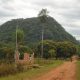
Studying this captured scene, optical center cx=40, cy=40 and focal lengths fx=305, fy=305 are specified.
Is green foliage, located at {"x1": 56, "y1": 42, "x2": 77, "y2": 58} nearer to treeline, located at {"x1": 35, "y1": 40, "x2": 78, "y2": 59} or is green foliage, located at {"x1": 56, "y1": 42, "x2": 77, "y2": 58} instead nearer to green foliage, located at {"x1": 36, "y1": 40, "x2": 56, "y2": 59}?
treeline, located at {"x1": 35, "y1": 40, "x2": 78, "y2": 59}

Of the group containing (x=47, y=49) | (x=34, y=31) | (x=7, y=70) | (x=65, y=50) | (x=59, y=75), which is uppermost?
(x=34, y=31)

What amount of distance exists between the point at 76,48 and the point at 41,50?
1202 cm

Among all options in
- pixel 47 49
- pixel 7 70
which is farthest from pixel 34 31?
pixel 7 70

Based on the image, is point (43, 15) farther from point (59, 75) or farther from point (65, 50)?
point (59, 75)

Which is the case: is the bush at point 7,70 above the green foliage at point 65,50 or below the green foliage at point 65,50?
below

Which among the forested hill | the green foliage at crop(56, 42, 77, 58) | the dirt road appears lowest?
the dirt road

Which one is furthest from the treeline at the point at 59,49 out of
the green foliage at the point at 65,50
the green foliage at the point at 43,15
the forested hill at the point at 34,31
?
the forested hill at the point at 34,31

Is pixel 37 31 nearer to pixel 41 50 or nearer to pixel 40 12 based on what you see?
pixel 41 50

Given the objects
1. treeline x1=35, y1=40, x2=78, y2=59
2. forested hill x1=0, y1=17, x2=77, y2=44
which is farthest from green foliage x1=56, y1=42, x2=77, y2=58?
forested hill x1=0, y1=17, x2=77, y2=44

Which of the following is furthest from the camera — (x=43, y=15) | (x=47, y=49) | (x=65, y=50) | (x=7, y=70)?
(x=65, y=50)

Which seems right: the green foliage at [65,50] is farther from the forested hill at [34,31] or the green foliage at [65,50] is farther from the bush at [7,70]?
the bush at [7,70]

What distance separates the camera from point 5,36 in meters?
112

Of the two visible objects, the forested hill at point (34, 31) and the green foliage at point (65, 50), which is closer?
the green foliage at point (65, 50)

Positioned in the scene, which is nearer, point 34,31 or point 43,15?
point 43,15
